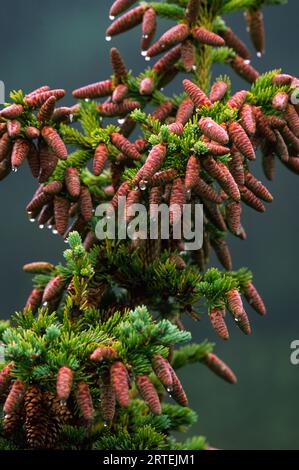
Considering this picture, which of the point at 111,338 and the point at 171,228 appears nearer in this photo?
the point at 111,338

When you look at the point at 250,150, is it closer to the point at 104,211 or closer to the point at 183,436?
the point at 104,211

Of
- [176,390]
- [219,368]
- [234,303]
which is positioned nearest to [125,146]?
[234,303]

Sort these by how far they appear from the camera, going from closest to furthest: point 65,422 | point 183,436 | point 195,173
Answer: point 195,173 < point 65,422 < point 183,436

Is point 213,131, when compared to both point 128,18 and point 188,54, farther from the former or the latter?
point 128,18

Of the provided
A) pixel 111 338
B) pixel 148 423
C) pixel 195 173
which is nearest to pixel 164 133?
pixel 195 173

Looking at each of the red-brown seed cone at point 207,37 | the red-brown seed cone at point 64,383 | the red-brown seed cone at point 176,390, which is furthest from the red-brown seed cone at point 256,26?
the red-brown seed cone at point 64,383
